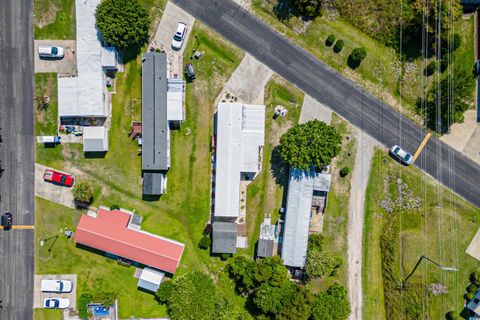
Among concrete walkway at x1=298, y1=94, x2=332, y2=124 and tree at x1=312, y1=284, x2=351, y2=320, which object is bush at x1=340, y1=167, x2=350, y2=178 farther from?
tree at x1=312, y1=284, x2=351, y2=320

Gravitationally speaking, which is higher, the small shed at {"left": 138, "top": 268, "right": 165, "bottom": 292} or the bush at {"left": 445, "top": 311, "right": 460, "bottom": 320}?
the small shed at {"left": 138, "top": 268, "right": 165, "bottom": 292}

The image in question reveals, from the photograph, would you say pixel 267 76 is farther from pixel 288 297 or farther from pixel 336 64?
pixel 288 297

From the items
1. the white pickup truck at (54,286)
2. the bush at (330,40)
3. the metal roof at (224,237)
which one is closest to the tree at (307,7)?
the bush at (330,40)

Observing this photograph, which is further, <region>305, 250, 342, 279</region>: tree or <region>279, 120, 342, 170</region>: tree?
<region>305, 250, 342, 279</region>: tree

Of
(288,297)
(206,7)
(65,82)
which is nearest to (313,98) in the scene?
(206,7)

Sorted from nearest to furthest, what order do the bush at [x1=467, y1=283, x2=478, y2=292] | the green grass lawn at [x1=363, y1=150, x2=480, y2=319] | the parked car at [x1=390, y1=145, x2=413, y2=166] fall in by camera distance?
1. the parked car at [x1=390, y1=145, x2=413, y2=166]
2. the bush at [x1=467, y1=283, x2=478, y2=292]
3. the green grass lawn at [x1=363, y1=150, x2=480, y2=319]

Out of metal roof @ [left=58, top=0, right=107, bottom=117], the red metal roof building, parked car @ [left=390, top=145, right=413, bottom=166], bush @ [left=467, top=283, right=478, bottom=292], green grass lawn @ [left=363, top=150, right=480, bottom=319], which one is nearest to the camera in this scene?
metal roof @ [left=58, top=0, right=107, bottom=117]

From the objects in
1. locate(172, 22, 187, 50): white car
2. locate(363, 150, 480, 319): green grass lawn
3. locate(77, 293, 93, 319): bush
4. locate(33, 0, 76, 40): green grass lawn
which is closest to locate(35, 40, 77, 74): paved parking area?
locate(33, 0, 76, 40): green grass lawn
